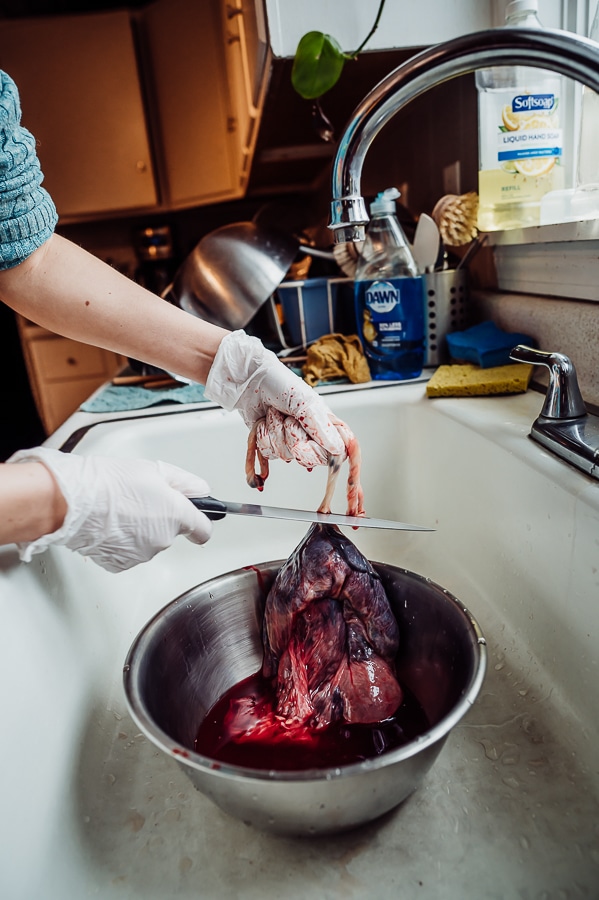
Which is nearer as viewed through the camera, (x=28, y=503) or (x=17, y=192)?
(x=28, y=503)

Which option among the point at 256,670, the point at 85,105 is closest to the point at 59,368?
the point at 85,105

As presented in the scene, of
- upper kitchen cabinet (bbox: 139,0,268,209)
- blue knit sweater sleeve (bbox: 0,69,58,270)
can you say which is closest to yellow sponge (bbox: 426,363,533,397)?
blue knit sweater sleeve (bbox: 0,69,58,270)

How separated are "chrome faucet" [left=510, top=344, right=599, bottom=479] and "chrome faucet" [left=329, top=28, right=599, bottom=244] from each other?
22 centimetres

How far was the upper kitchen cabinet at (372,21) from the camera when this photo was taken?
33.1 inches

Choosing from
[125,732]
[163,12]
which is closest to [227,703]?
[125,732]

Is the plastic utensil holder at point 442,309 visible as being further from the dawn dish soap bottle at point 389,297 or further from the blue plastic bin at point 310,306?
the blue plastic bin at point 310,306

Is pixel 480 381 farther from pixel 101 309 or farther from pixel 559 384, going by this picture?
pixel 101 309

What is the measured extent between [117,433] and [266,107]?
2.31 ft

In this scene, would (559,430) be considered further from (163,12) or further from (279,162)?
(163,12)

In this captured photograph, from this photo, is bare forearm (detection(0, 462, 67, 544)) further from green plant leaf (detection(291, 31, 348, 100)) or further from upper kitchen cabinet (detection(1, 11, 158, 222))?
upper kitchen cabinet (detection(1, 11, 158, 222))

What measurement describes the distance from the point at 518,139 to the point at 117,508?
28.2 inches

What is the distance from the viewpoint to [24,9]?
2625 millimetres

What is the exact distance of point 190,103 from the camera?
2465 mm

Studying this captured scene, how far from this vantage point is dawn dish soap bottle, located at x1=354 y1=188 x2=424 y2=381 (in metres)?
0.94
